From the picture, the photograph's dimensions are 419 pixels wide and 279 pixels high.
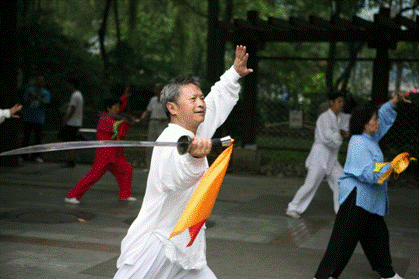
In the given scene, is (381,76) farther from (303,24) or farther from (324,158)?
(324,158)

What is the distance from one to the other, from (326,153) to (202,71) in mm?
32033

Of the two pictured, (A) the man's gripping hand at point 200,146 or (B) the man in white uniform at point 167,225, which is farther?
(B) the man in white uniform at point 167,225

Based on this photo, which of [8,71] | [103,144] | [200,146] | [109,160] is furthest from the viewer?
[8,71]

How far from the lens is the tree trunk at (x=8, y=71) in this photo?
1310 cm

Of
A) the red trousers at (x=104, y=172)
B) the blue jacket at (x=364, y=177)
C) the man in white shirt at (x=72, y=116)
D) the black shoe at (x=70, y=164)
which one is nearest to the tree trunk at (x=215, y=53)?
the man in white shirt at (x=72, y=116)

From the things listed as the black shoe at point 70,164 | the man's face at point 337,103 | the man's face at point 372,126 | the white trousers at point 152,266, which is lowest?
the black shoe at point 70,164

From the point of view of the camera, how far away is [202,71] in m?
40.3

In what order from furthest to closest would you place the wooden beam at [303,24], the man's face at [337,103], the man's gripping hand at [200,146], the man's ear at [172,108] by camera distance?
the wooden beam at [303,24]
the man's face at [337,103]
the man's ear at [172,108]
the man's gripping hand at [200,146]

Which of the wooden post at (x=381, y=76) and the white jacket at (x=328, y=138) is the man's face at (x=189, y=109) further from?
the wooden post at (x=381, y=76)

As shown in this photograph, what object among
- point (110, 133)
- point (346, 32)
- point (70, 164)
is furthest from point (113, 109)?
point (346, 32)

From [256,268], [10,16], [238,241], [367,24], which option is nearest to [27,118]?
[10,16]

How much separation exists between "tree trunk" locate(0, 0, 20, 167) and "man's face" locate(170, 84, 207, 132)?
10373 millimetres

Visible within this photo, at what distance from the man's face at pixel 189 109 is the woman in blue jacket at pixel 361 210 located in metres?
2.36

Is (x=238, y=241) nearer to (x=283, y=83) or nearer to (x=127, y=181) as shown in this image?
(x=127, y=181)
